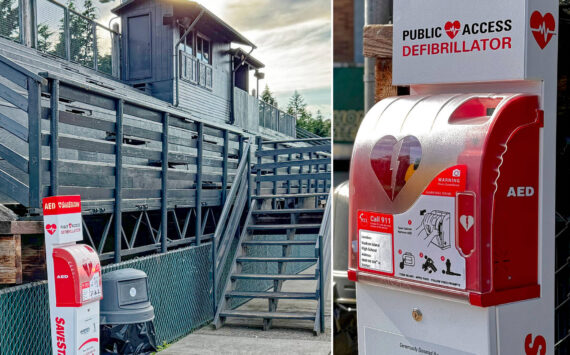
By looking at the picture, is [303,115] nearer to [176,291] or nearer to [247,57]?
[247,57]

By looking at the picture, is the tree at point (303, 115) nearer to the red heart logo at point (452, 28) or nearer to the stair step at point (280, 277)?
the stair step at point (280, 277)

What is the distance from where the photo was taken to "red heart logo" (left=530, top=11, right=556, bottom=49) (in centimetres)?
199

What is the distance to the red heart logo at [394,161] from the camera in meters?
2.10

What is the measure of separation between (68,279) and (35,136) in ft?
3.27

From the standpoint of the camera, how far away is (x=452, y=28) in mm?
2129

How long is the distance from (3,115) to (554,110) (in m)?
3.28

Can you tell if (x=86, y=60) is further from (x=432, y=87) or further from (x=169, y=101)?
(x=432, y=87)

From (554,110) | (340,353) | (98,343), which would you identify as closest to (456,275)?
(554,110)

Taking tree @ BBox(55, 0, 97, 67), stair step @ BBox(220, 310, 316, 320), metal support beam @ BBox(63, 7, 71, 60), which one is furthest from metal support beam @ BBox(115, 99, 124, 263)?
stair step @ BBox(220, 310, 316, 320)

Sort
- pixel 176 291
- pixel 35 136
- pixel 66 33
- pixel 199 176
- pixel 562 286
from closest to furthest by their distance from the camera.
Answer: pixel 562 286
pixel 35 136
pixel 66 33
pixel 176 291
pixel 199 176

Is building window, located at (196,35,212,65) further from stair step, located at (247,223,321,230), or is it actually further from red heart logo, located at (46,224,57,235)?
red heart logo, located at (46,224,57,235)

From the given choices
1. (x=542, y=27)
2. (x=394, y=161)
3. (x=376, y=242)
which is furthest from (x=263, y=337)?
(x=542, y=27)

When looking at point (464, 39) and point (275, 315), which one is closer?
point (464, 39)

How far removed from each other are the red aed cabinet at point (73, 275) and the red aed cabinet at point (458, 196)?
6.72ft
